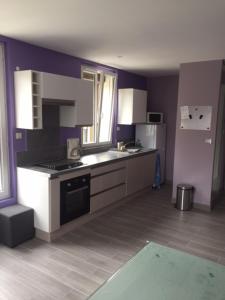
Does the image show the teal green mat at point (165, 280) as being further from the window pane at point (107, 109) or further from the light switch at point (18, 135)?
the window pane at point (107, 109)

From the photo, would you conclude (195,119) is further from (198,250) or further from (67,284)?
(67,284)

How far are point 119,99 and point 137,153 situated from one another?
1297mm

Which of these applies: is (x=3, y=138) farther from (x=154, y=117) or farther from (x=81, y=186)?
(x=154, y=117)

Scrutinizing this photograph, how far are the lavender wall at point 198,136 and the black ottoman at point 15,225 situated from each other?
270 centimetres

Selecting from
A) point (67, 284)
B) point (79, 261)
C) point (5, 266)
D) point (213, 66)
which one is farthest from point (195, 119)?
point (5, 266)

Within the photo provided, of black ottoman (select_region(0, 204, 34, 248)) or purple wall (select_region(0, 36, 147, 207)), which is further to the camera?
purple wall (select_region(0, 36, 147, 207))

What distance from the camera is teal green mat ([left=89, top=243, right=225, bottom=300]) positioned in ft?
4.02

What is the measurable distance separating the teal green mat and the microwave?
444 cm

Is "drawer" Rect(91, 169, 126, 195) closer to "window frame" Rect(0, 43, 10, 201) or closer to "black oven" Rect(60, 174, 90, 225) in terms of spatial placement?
"black oven" Rect(60, 174, 90, 225)

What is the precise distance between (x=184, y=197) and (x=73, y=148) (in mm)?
2068

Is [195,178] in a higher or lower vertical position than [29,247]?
higher

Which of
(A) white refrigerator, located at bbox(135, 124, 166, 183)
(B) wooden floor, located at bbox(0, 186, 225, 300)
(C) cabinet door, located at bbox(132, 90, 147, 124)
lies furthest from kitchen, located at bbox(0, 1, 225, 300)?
(A) white refrigerator, located at bbox(135, 124, 166, 183)

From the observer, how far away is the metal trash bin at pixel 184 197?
4.30 m

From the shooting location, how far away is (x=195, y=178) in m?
4.43
